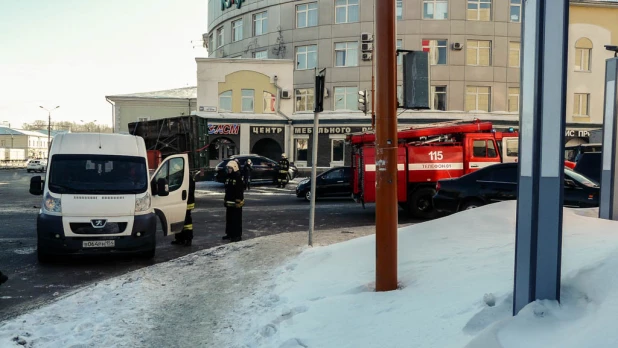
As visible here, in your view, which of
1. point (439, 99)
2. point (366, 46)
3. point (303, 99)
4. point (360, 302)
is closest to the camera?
point (360, 302)

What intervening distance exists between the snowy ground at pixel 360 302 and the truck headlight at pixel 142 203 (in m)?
1.19

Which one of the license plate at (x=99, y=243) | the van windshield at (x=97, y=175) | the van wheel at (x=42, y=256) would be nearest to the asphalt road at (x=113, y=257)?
the van wheel at (x=42, y=256)

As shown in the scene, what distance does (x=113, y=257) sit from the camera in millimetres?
9430

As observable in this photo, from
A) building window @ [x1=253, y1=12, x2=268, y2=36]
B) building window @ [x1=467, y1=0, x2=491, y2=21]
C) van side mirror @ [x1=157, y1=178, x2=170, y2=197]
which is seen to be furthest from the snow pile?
building window @ [x1=253, y1=12, x2=268, y2=36]

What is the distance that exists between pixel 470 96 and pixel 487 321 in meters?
35.4

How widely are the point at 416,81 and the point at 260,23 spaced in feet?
123

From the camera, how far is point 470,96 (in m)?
36.9

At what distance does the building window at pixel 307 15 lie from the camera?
1503 inches

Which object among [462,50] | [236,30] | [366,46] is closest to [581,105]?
[462,50]

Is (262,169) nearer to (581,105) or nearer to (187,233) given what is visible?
(187,233)

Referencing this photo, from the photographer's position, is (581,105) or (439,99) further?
(581,105)

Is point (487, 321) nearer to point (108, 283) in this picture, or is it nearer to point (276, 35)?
point (108, 283)

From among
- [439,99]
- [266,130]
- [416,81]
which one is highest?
[439,99]

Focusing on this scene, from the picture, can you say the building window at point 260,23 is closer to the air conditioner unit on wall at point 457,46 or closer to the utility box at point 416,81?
the air conditioner unit on wall at point 457,46
